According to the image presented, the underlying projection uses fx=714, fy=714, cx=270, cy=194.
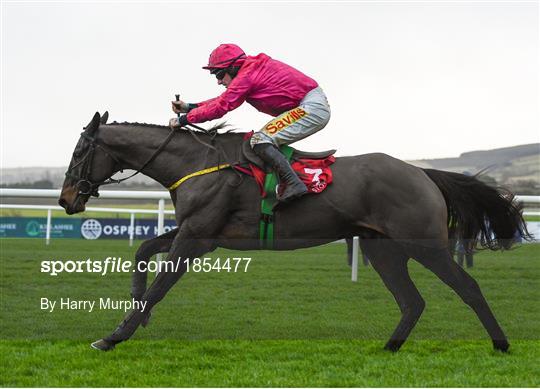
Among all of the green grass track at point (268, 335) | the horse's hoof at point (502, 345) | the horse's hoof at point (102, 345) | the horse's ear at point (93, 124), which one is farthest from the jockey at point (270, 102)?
the horse's hoof at point (502, 345)

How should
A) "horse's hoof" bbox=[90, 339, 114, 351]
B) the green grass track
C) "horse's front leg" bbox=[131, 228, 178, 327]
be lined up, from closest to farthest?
the green grass track, "horse's hoof" bbox=[90, 339, 114, 351], "horse's front leg" bbox=[131, 228, 178, 327]

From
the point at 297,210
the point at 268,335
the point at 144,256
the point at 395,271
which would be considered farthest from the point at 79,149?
the point at 395,271

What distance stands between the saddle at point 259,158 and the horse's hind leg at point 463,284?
90 centimetres

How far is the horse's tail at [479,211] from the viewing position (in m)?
4.89

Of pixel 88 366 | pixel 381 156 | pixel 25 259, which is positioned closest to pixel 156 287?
pixel 88 366

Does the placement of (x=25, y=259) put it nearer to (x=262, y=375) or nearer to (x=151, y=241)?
(x=151, y=241)

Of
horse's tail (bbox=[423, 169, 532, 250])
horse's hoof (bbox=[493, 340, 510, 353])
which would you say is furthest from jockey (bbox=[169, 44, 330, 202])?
horse's hoof (bbox=[493, 340, 510, 353])

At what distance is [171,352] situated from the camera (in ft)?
14.3

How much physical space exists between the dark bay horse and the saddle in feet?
0.32

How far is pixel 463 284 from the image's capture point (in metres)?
4.61

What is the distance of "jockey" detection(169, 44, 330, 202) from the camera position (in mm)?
4496

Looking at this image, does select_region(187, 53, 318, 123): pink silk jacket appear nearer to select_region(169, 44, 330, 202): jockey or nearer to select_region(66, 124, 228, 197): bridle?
select_region(169, 44, 330, 202): jockey

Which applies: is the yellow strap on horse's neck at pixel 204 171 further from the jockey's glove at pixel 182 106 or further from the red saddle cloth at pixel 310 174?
the jockey's glove at pixel 182 106

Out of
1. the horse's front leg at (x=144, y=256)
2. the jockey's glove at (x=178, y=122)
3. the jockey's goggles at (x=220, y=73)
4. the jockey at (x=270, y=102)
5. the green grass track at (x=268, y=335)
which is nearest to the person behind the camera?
the green grass track at (x=268, y=335)
